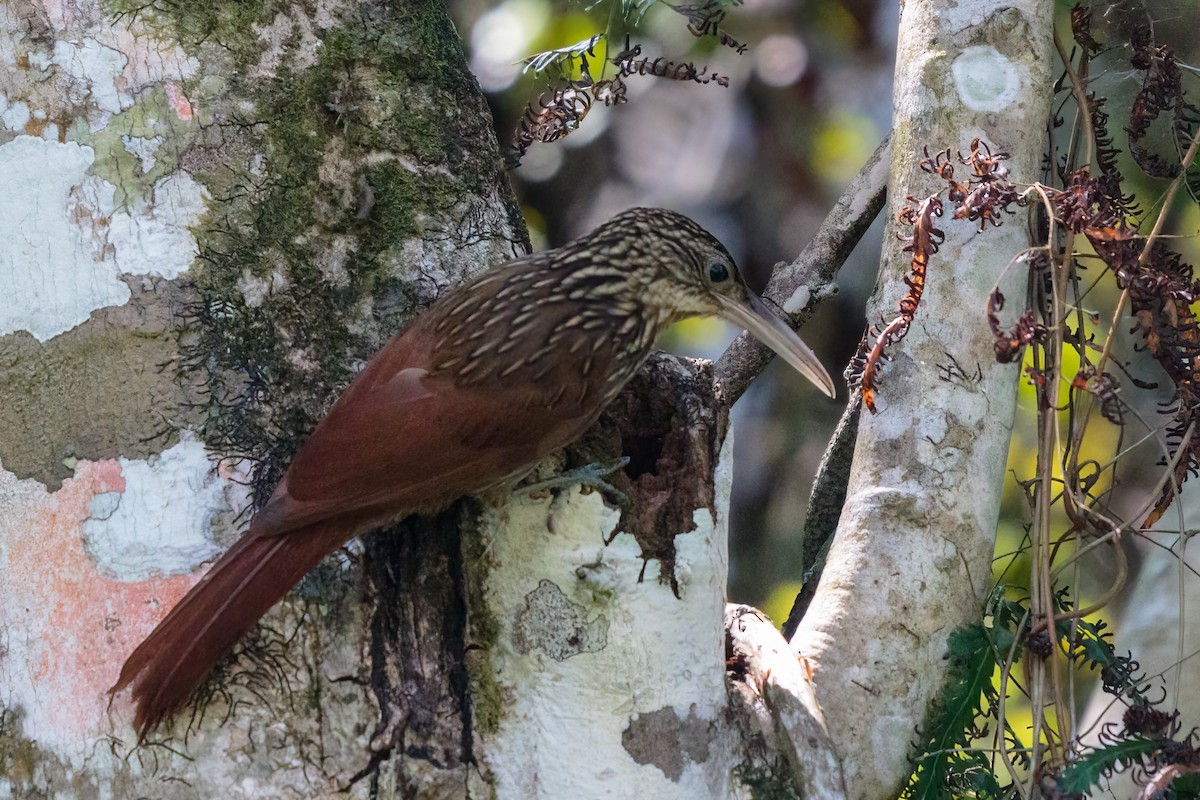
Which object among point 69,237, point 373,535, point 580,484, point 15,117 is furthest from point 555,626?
point 15,117

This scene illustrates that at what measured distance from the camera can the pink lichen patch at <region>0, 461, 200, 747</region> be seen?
2.18 m

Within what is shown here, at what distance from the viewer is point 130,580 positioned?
2.24 m

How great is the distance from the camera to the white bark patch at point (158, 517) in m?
2.25

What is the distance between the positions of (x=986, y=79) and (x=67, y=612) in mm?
2159

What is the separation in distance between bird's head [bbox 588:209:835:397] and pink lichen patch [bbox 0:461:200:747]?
1.11m

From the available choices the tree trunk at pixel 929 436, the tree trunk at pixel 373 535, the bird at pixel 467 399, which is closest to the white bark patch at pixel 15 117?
the tree trunk at pixel 373 535

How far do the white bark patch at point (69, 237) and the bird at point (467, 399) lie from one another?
1.48 ft

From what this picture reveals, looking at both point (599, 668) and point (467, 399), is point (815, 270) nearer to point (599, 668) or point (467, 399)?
point (467, 399)

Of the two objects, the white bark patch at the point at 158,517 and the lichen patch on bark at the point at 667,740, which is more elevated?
the white bark patch at the point at 158,517

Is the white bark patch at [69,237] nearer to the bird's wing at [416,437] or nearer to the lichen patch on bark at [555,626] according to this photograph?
the bird's wing at [416,437]

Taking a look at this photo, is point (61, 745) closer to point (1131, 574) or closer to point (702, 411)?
point (702, 411)

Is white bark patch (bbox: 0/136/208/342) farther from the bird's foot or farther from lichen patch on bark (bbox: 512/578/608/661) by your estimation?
lichen patch on bark (bbox: 512/578/608/661)

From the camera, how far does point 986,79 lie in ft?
9.42

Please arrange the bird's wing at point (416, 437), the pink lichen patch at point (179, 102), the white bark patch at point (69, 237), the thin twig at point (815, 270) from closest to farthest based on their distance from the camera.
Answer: the bird's wing at point (416, 437)
the white bark patch at point (69, 237)
the pink lichen patch at point (179, 102)
the thin twig at point (815, 270)
